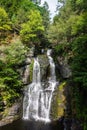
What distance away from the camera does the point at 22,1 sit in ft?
139

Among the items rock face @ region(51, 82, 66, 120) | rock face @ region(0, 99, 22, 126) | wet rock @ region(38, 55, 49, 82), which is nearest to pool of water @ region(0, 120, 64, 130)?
rock face @ region(0, 99, 22, 126)

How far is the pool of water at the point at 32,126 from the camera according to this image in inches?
798

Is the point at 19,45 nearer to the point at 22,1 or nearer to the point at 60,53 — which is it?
the point at 60,53

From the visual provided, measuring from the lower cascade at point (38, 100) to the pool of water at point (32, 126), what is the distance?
4.00 feet

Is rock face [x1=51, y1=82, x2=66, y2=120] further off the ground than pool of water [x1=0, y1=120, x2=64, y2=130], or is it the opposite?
rock face [x1=51, y1=82, x2=66, y2=120]

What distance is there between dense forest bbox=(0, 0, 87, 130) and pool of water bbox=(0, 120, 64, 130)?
2.57m

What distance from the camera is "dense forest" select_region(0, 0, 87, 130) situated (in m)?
16.8

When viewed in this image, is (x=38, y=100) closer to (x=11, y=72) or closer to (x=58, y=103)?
(x=58, y=103)

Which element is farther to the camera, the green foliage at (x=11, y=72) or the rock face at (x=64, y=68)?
the rock face at (x=64, y=68)

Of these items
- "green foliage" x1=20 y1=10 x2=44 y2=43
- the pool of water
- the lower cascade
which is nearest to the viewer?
the pool of water

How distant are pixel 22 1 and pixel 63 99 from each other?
25938 mm

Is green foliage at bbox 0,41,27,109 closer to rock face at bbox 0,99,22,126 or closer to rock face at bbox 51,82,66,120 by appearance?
rock face at bbox 0,99,22,126

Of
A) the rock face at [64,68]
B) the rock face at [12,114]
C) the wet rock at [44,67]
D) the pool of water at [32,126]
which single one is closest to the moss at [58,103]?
the pool of water at [32,126]

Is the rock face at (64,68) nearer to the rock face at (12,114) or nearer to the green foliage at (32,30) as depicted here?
the rock face at (12,114)
